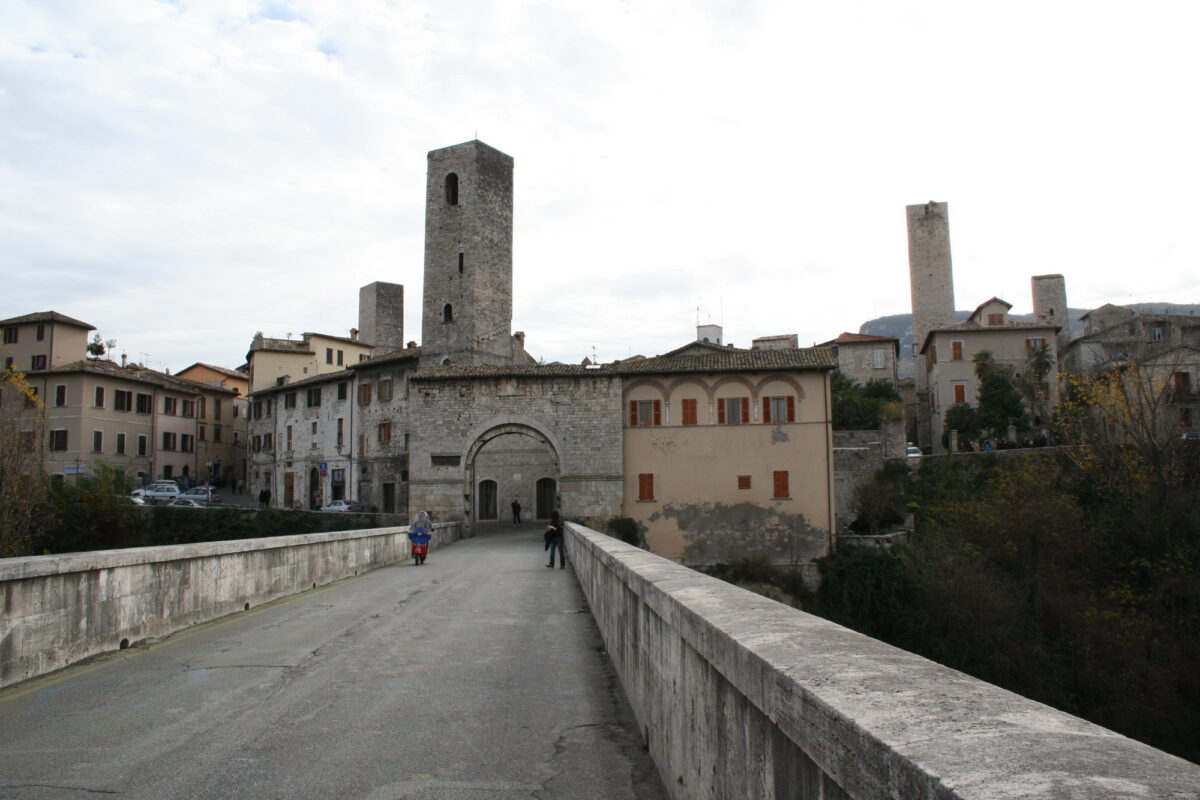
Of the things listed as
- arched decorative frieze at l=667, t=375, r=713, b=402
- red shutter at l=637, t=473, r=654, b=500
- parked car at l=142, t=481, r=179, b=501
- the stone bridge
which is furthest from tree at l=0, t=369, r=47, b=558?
the stone bridge

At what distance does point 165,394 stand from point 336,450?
14.9m

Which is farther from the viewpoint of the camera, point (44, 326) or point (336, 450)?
point (44, 326)

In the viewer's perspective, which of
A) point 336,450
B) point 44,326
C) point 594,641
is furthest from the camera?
point 44,326

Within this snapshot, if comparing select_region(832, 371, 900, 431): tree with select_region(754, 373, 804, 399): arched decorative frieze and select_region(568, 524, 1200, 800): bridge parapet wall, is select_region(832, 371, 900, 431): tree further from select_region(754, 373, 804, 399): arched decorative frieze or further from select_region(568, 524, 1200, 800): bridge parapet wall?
select_region(568, 524, 1200, 800): bridge parapet wall

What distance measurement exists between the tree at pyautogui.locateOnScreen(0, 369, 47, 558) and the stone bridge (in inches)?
988

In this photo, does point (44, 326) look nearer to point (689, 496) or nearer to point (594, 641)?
point (689, 496)

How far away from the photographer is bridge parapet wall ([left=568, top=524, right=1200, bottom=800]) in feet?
4.55

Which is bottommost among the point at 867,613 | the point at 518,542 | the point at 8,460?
the point at 867,613

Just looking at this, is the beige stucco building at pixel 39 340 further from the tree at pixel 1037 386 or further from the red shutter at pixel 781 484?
the tree at pixel 1037 386

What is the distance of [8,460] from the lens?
30.3 meters

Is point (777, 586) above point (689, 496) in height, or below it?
below

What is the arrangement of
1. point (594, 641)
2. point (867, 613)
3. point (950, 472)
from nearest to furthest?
point (594, 641)
point (867, 613)
point (950, 472)

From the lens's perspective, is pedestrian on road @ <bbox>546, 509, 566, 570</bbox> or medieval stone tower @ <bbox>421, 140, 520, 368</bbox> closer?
pedestrian on road @ <bbox>546, 509, 566, 570</bbox>

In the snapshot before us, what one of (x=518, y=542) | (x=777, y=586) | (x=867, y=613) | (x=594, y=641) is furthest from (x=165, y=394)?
(x=594, y=641)
